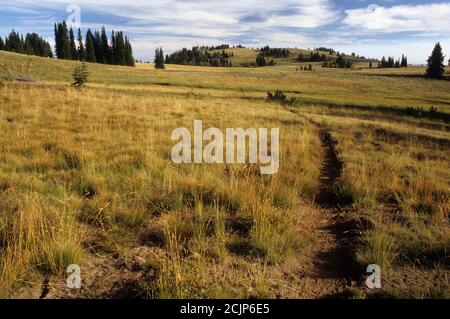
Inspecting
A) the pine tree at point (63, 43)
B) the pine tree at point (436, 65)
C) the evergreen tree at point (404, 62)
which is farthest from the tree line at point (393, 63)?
the pine tree at point (63, 43)

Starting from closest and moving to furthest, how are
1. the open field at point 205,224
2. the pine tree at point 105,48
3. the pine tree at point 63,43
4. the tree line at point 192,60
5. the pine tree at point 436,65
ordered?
the open field at point 205,224 → the pine tree at point 436,65 → the pine tree at point 63,43 → the pine tree at point 105,48 → the tree line at point 192,60

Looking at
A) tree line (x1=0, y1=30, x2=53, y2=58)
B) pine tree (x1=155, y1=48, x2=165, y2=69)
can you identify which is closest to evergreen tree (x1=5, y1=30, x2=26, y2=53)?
tree line (x1=0, y1=30, x2=53, y2=58)

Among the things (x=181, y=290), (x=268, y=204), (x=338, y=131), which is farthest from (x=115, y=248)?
(x=338, y=131)

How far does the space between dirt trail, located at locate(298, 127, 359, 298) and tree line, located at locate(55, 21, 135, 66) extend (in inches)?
3848

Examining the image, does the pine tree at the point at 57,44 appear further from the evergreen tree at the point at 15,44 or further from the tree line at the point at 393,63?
the tree line at the point at 393,63

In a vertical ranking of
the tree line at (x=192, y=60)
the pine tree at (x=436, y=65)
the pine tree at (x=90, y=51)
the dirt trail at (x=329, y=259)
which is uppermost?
the tree line at (x=192, y=60)

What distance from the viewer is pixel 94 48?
101 metres

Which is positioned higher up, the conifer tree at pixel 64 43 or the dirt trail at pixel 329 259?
the conifer tree at pixel 64 43

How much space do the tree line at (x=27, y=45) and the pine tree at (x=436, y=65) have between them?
10225cm

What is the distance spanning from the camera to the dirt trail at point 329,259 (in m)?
3.59

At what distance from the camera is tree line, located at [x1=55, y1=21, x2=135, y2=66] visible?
94.8 m

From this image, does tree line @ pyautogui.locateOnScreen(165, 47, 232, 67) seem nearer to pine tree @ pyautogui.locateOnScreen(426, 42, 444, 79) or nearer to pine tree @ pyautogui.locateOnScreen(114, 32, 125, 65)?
pine tree @ pyautogui.locateOnScreen(114, 32, 125, 65)

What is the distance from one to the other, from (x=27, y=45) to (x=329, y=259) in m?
117

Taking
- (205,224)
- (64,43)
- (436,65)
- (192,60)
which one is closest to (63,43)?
(64,43)
